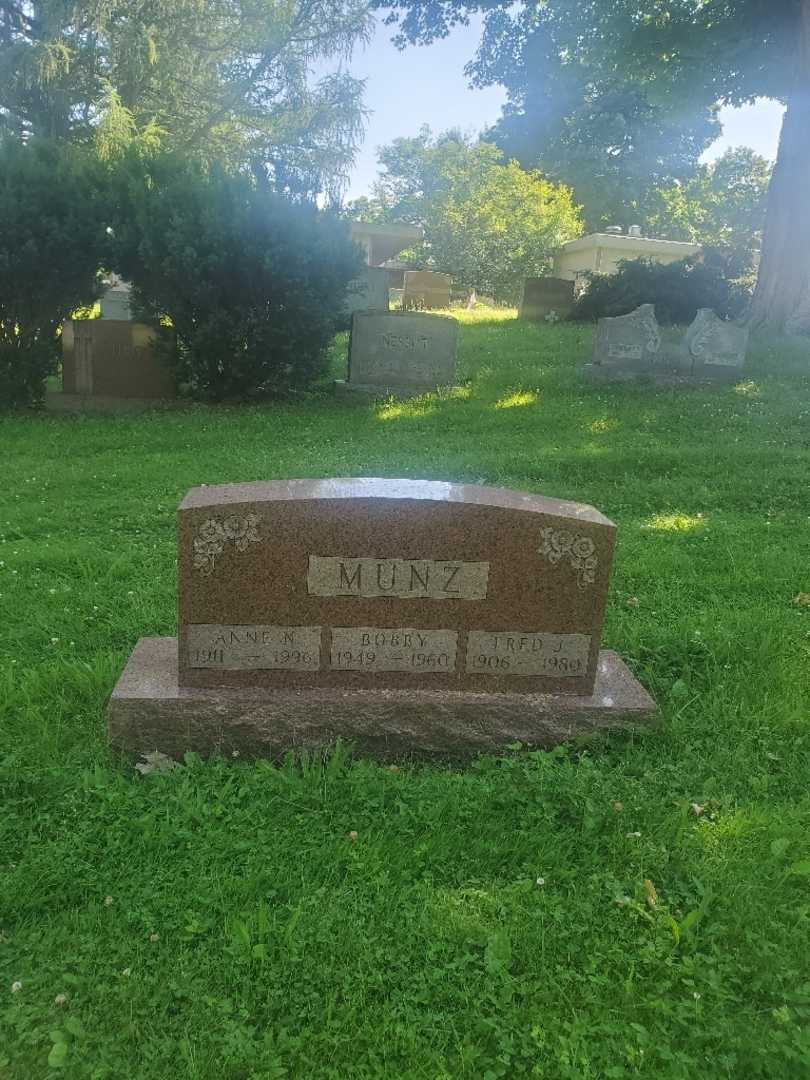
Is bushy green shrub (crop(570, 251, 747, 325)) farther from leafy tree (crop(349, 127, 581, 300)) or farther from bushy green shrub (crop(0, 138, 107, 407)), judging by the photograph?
leafy tree (crop(349, 127, 581, 300))

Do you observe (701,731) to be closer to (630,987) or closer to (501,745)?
(501,745)

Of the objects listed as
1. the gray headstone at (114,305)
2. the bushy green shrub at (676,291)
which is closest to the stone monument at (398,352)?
the gray headstone at (114,305)

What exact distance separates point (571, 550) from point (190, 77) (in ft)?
84.5

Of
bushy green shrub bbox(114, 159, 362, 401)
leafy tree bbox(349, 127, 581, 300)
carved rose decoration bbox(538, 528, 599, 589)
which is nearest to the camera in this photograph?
carved rose decoration bbox(538, 528, 599, 589)

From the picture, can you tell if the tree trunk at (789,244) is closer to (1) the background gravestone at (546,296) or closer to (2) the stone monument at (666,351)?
(2) the stone monument at (666,351)

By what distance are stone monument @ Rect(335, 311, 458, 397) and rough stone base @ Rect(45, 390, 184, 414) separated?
2610 millimetres

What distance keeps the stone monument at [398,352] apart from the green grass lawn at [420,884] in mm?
8069

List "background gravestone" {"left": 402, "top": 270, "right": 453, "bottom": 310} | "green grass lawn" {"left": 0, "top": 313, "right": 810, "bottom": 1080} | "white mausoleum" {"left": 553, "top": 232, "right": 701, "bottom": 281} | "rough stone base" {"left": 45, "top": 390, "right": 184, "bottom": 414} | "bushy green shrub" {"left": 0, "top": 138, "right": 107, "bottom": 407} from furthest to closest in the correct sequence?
"white mausoleum" {"left": 553, "top": 232, "right": 701, "bottom": 281}
"background gravestone" {"left": 402, "top": 270, "right": 453, "bottom": 310}
"rough stone base" {"left": 45, "top": 390, "right": 184, "bottom": 414}
"bushy green shrub" {"left": 0, "top": 138, "right": 107, "bottom": 407}
"green grass lawn" {"left": 0, "top": 313, "right": 810, "bottom": 1080}

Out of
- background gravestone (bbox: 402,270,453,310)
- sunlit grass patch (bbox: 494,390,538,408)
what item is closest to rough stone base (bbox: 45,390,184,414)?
sunlit grass patch (bbox: 494,390,538,408)

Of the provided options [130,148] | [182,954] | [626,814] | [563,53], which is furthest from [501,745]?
[563,53]

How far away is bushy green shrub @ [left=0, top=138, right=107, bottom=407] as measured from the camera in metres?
11.2

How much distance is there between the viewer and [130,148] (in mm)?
12148

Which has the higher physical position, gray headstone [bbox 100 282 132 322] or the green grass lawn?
gray headstone [bbox 100 282 132 322]

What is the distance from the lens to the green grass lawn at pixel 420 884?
2.16 meters
